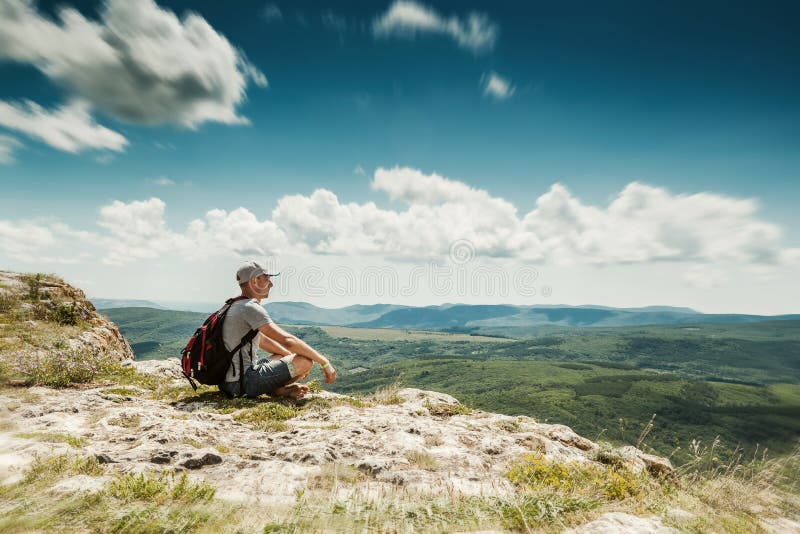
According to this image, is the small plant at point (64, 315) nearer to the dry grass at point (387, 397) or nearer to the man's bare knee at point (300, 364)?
the man's bare knee at point (300, 364)

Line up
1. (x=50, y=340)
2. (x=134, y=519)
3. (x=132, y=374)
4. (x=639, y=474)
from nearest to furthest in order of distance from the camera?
(x=134, y=519)
(x=639, y=474)
(x=132, y=374)
(x=50, y=340)

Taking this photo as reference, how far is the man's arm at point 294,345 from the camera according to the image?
881 centimetres

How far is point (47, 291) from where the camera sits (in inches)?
653

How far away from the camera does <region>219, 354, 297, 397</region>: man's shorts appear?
9500mm

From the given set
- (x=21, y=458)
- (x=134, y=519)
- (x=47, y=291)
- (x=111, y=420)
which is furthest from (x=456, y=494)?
(x=47, y=291)

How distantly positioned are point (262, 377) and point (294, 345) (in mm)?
1288

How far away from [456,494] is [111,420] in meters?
6.46

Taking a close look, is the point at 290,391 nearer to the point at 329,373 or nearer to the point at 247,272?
the point at 329,373

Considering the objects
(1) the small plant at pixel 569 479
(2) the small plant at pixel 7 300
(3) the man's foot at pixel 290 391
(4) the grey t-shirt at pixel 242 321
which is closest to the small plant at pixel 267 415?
(3) the man's foot at pixel 290 391

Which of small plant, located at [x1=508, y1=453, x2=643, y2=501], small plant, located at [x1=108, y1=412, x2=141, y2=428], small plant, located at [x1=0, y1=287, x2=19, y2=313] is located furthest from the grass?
small plant, located at [x1=0, y1=287, x2=19, y2=313]

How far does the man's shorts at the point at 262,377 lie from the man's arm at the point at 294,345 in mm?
474

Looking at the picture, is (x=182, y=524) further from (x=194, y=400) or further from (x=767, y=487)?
(x=767, y=487)

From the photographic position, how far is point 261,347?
1011 centimetres

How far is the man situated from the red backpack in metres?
0.12
